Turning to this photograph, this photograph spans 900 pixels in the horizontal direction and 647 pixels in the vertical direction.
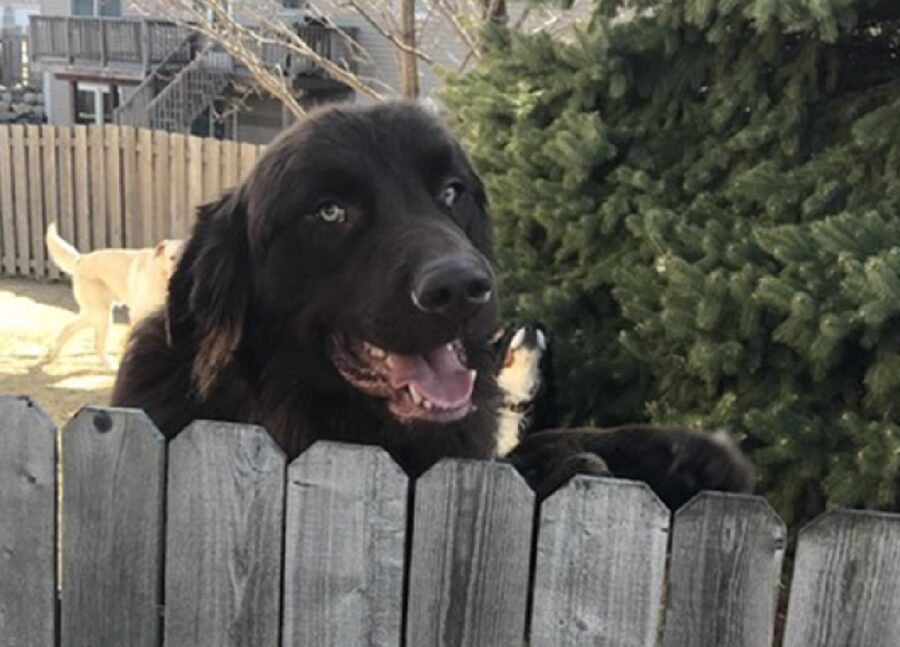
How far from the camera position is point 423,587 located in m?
1.94

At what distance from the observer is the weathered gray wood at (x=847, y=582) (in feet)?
5.60

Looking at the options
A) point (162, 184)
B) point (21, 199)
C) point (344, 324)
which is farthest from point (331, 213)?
point (21, 199)

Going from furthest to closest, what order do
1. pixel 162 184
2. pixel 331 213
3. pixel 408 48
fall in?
1. pixel 162 184
2. pixel 408 48
3. pixel 331 213

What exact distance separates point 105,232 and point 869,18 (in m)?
11.7

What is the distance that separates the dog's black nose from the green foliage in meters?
1.53

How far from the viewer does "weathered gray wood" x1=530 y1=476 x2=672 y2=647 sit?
1.79 m

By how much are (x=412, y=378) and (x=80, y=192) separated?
40.9ft

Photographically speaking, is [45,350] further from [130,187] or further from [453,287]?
[453,287]

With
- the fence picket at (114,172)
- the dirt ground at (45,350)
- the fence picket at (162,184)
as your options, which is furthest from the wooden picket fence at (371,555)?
the fence picket at (114,172)

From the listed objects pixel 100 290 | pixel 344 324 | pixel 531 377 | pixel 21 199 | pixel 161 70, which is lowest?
pixel 100 290

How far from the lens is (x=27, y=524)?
205 cm

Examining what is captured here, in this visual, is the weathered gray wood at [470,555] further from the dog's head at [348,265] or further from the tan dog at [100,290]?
the tan dog at [100,290]

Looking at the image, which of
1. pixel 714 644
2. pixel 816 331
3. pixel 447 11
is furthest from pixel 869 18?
pixel 447 11

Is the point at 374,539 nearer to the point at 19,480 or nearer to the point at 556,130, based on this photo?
the point at 19,480
